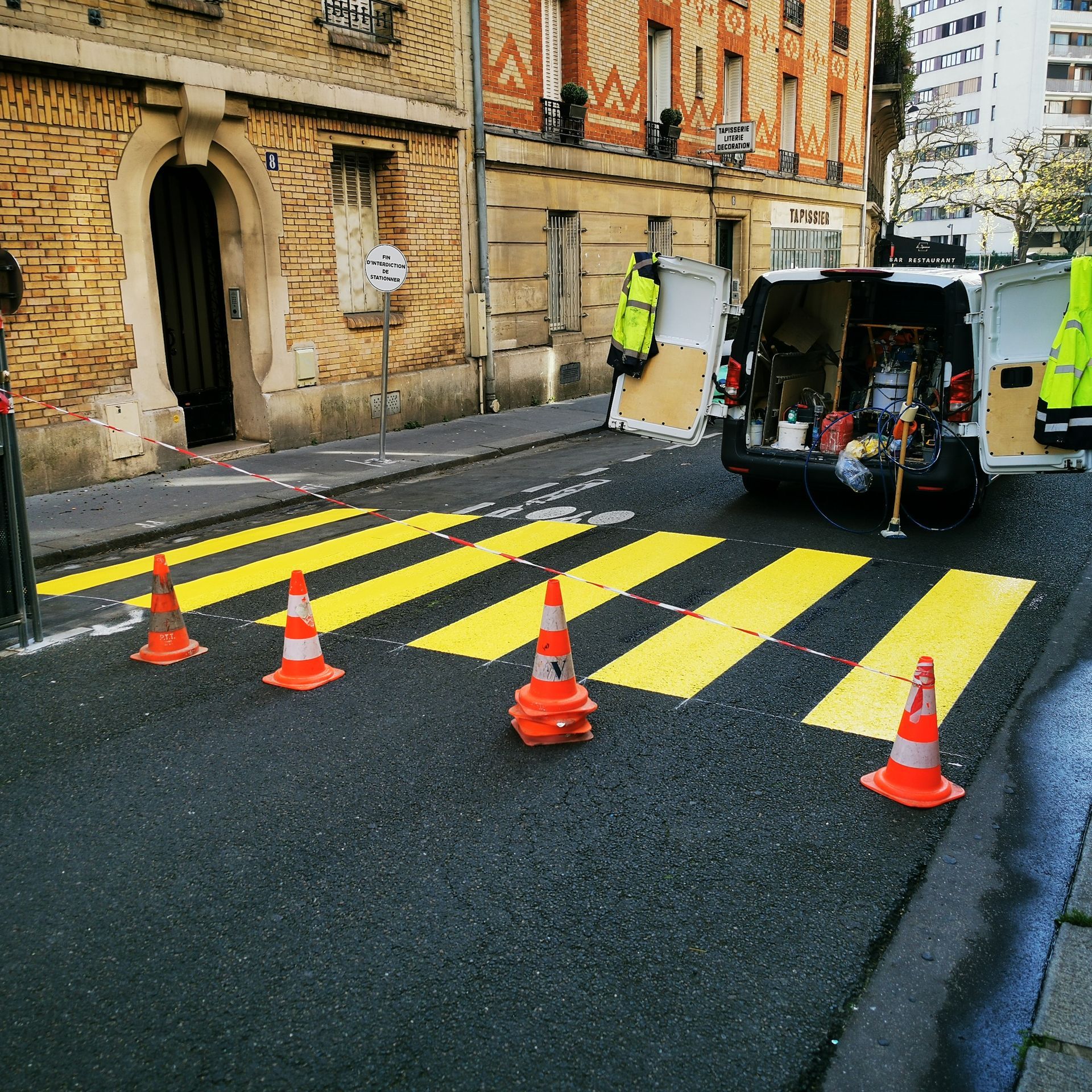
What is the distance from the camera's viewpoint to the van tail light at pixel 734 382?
9539 millimetres

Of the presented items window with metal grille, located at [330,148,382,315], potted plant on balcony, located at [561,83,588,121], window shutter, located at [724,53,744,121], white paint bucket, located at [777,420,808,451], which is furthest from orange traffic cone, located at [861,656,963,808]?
window shutter, located at [724,53,744,121]

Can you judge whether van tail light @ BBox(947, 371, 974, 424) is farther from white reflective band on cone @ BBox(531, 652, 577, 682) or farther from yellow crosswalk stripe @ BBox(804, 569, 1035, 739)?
white reflective band on cone @ BBox(531, 652, 577, 682)

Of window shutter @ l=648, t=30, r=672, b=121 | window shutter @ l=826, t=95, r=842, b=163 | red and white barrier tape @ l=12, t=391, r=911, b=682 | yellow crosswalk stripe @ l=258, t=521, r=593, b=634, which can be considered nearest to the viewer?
red and white barrier tape @ l=12, t=391, r=911, b=682

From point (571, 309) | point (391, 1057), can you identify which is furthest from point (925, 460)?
point (571, 309)

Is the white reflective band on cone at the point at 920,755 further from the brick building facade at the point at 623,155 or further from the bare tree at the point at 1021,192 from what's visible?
the bare tree at the point at 1021,192

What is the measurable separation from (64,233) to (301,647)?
7.75 meters

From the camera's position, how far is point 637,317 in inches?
392

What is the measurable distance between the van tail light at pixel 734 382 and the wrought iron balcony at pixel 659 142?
14.3 meters

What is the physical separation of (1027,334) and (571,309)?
1313cm

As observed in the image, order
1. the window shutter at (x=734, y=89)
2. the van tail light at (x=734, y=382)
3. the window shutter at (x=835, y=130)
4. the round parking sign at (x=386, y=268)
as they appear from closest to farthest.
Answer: the van tail light at (x=734, y=382) → the round parking sign at (x=386, y=268) → the window shutter at (x=734, y=89) → the window shutter at (x=835, y=130)

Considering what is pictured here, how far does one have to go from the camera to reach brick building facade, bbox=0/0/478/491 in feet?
36.2

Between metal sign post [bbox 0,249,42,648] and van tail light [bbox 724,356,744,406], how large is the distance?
233 inches

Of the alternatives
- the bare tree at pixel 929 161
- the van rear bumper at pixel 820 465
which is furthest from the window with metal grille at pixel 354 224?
the bare tree at pixel 929 161

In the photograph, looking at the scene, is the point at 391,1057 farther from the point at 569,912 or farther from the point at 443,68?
the point at 443,68
